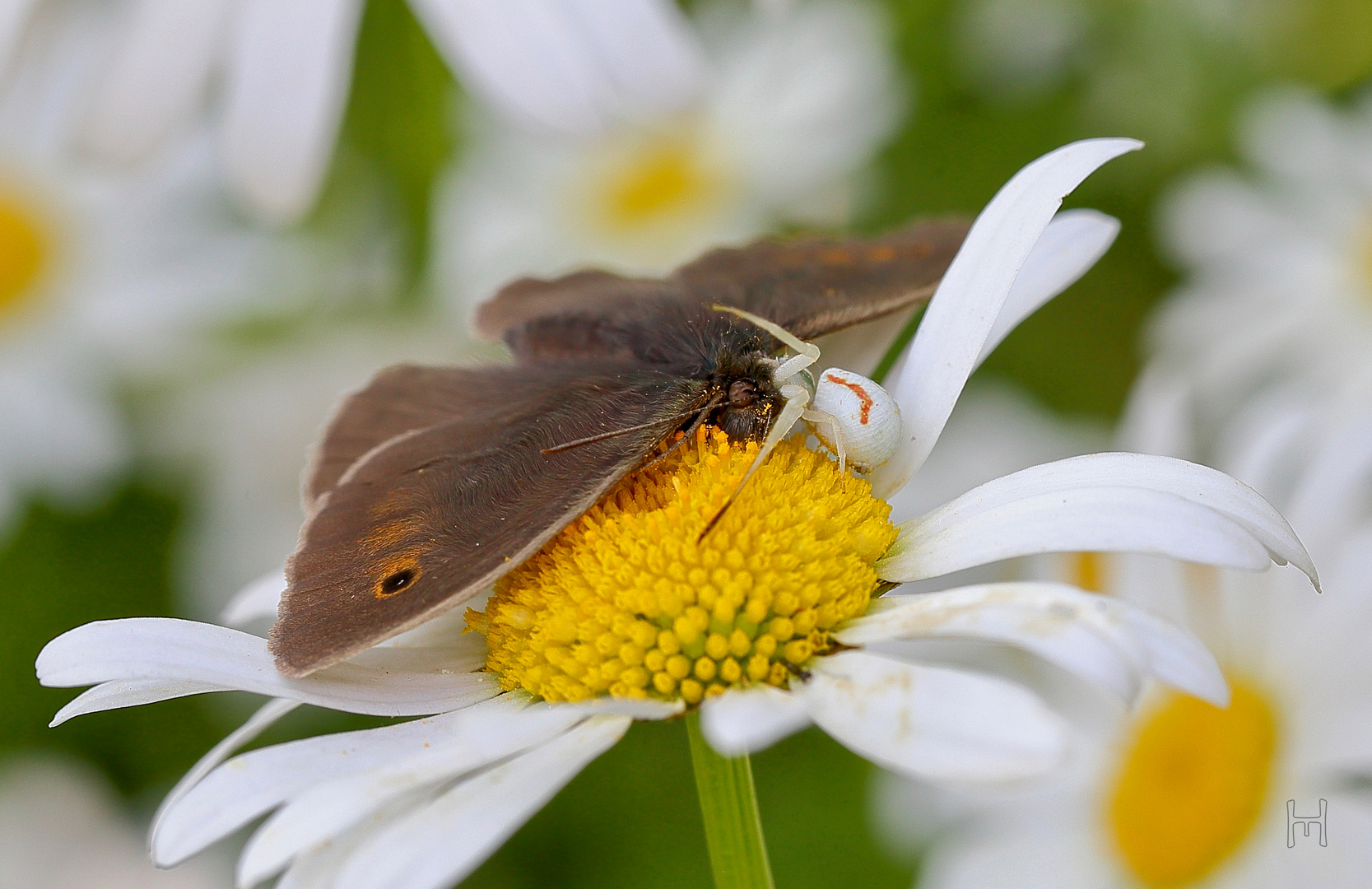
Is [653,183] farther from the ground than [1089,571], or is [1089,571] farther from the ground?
[653,183]

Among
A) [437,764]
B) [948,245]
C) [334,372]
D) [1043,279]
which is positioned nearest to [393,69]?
[334,372]

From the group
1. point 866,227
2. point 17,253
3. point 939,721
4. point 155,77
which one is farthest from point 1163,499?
point 17,253

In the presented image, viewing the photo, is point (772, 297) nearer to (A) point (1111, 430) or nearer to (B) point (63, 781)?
(A) point (1111, 430)

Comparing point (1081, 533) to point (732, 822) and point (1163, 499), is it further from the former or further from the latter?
point (732, 822)

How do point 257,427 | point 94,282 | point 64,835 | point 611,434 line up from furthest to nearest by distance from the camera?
point 94,282, point 257,427, point 64,835, point 611,434

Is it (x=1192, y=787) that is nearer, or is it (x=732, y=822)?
(x=732, y=822)
